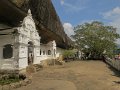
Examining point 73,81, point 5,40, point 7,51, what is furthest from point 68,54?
point 73,81

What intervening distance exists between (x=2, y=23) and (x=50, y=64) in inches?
396

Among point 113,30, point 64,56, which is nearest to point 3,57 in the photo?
point 64,56

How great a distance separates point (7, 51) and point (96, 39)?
25.2 m

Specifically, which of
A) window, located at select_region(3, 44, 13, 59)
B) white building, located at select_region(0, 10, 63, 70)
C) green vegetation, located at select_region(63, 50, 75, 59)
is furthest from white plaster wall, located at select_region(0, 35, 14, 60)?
green vegetation, located at select_region(63, 50, 75, 59)

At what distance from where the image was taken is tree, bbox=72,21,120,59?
39.2 metres

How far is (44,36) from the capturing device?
29281mm

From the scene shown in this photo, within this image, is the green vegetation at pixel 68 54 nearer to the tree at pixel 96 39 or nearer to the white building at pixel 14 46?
the tree at pixel 96 39

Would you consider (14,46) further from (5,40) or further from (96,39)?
(96,39)

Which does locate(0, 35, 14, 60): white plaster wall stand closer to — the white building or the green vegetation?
the white building

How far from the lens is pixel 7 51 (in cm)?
1697

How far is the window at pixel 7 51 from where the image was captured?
1677cm

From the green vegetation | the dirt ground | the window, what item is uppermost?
the green vegetation

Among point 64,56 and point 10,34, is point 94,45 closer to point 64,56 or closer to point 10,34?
point 64,56

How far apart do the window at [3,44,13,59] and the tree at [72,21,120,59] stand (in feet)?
79.4
